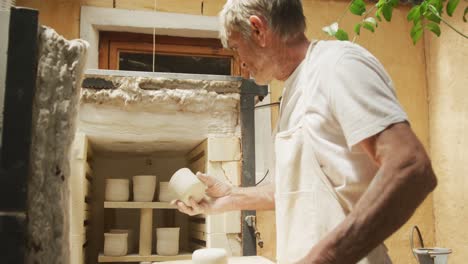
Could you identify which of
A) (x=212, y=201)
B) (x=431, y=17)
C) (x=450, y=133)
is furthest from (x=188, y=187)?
(x=450, y=133)

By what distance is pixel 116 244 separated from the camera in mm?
2451

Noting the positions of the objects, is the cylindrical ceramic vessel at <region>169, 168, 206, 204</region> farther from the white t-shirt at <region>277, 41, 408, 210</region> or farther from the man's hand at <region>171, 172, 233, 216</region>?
the white t-shirt at <region>277, 41, 408, 210</region>

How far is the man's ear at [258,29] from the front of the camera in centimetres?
137

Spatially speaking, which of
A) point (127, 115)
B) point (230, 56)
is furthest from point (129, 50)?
point (127, 115)

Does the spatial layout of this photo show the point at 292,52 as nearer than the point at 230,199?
Yes

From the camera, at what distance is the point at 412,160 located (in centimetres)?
95

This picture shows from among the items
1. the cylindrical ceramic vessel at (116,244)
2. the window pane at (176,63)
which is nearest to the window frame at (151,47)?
the window pane at (176,63)

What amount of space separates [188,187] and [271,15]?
0.84 metres

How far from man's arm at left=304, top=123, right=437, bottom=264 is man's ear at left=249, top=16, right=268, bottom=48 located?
56 centimetres

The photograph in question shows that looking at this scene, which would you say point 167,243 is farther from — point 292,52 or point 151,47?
point 292,52

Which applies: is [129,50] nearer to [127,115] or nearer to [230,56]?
[230,56]

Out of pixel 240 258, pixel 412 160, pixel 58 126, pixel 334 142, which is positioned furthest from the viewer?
pixel 240 258

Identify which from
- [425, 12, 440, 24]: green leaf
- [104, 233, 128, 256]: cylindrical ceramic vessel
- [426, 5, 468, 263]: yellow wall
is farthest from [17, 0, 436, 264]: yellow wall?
[425, 12, 440, 24]: green leaf

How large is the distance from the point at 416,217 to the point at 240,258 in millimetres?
1556
